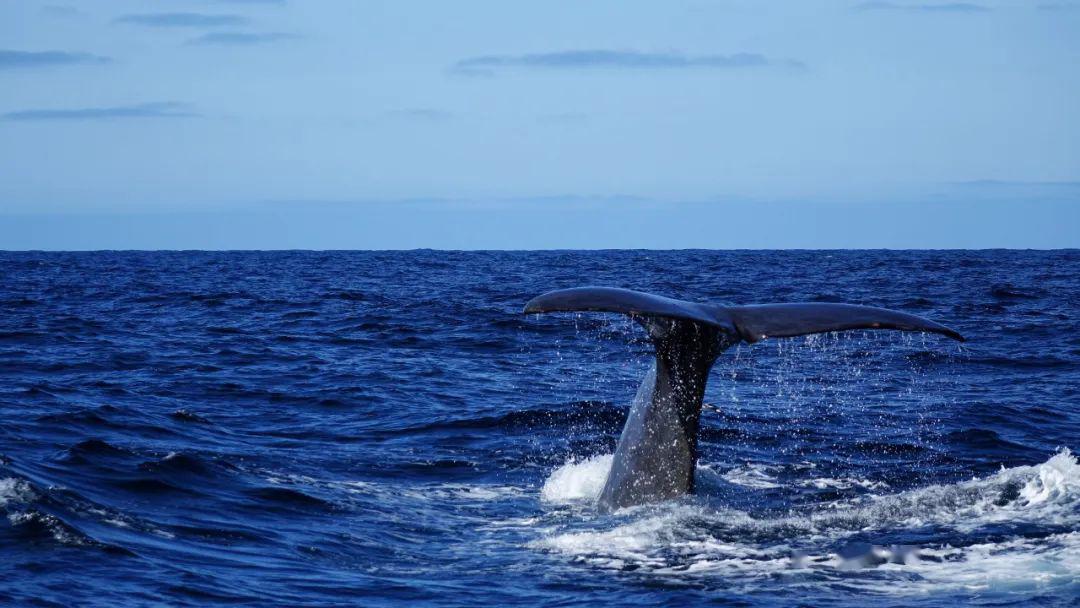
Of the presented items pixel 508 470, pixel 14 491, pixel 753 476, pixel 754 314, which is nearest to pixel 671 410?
pixel 754 314

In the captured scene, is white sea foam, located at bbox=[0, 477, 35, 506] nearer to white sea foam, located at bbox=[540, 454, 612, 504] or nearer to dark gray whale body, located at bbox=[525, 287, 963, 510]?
white sea foam, located at bbox=[540, 454, 612, 504]

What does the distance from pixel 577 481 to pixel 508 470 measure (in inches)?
41.3

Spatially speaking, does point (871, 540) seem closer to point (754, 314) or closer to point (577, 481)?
point (754, 314)

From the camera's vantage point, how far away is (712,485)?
9719mm

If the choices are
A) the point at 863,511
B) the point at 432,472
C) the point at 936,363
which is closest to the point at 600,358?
the point at 936,363

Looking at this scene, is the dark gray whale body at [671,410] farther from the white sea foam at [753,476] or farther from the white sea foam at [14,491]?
the white sea foam at [14,491]

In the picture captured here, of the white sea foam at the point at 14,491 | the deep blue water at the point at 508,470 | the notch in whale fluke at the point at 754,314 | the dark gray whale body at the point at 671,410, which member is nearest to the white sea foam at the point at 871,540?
the deep blue water at the point at 508,470

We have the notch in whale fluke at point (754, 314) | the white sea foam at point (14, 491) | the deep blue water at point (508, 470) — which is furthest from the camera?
the white sea foam at point (14, 491)

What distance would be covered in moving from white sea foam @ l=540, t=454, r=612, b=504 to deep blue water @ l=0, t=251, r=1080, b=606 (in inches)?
1.7

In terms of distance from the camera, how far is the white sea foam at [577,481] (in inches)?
380

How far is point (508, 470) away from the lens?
11117mm

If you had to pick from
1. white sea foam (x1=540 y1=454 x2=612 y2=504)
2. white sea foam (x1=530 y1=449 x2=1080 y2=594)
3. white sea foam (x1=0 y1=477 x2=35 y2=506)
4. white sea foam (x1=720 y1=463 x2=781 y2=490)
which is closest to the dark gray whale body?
white sea foam (x1=530 y1=449 x2=1080 y2=594)

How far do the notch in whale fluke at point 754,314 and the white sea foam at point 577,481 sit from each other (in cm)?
176

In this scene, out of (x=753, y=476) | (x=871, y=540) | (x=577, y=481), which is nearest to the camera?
(x=871, y=540)
